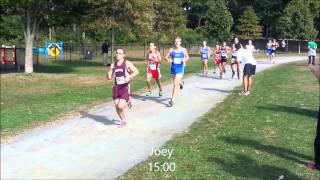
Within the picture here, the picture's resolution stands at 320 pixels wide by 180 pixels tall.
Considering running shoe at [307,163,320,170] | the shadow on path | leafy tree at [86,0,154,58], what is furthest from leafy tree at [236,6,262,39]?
running shoe at [307,163,320,170]

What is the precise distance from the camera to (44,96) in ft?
53.7

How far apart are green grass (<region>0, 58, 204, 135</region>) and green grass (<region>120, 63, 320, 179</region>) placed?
322 cm

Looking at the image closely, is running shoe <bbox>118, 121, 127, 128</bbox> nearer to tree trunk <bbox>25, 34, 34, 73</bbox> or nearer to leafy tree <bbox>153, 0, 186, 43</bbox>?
tree trunk <bbox>25, 34, 34, 73</bbox>

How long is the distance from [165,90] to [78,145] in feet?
28.6

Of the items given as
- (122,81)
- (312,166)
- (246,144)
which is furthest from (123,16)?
(312,166)

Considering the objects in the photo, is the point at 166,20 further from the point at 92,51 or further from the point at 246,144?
the point at 246,144

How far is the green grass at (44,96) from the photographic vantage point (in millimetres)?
11555

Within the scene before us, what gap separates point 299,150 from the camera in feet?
28.2

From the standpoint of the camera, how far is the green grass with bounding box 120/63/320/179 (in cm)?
733

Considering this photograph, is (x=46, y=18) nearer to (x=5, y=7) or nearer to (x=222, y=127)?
(x=5, y=7)

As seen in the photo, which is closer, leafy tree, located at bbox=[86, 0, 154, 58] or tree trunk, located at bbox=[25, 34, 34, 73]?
tree trunk, located at bbox=[25, 34, 34, 73]

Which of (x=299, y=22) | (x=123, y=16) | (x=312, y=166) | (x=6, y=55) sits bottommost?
(x=312, y=166)

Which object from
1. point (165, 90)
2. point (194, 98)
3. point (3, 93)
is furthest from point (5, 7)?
point (194, 98)

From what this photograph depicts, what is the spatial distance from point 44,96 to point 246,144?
28.7 ft
